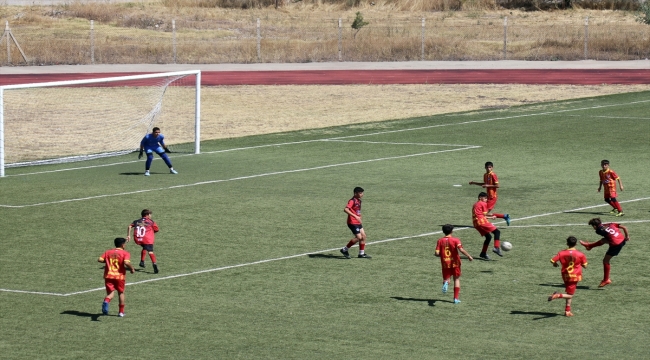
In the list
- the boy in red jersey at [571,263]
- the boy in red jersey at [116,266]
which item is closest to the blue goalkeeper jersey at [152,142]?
the boy in red jersey at [116,266]

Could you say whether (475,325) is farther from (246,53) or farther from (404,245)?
(246,53)

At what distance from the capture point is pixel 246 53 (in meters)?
69.6

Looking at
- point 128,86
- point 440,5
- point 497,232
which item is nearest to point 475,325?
point 497,232

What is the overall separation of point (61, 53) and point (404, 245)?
48520mm

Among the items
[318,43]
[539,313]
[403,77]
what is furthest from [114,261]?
[318,43]

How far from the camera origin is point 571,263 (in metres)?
17.7

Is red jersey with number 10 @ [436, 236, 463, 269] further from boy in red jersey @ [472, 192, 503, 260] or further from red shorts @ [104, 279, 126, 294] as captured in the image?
red shorts @ [104, 279, 126, 294]

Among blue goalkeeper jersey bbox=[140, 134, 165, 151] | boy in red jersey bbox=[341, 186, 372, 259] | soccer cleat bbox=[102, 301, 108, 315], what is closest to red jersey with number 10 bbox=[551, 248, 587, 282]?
boy in red jersey bbox=[341, 186, 372, 259]

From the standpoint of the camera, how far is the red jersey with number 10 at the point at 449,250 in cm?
1830

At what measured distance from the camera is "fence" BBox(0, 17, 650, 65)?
67.6 meters

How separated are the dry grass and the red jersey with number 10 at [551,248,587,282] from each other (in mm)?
50892

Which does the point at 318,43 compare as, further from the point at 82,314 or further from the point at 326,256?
the point at 82,314

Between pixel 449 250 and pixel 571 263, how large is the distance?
1960mm

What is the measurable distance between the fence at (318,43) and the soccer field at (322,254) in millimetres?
27901
